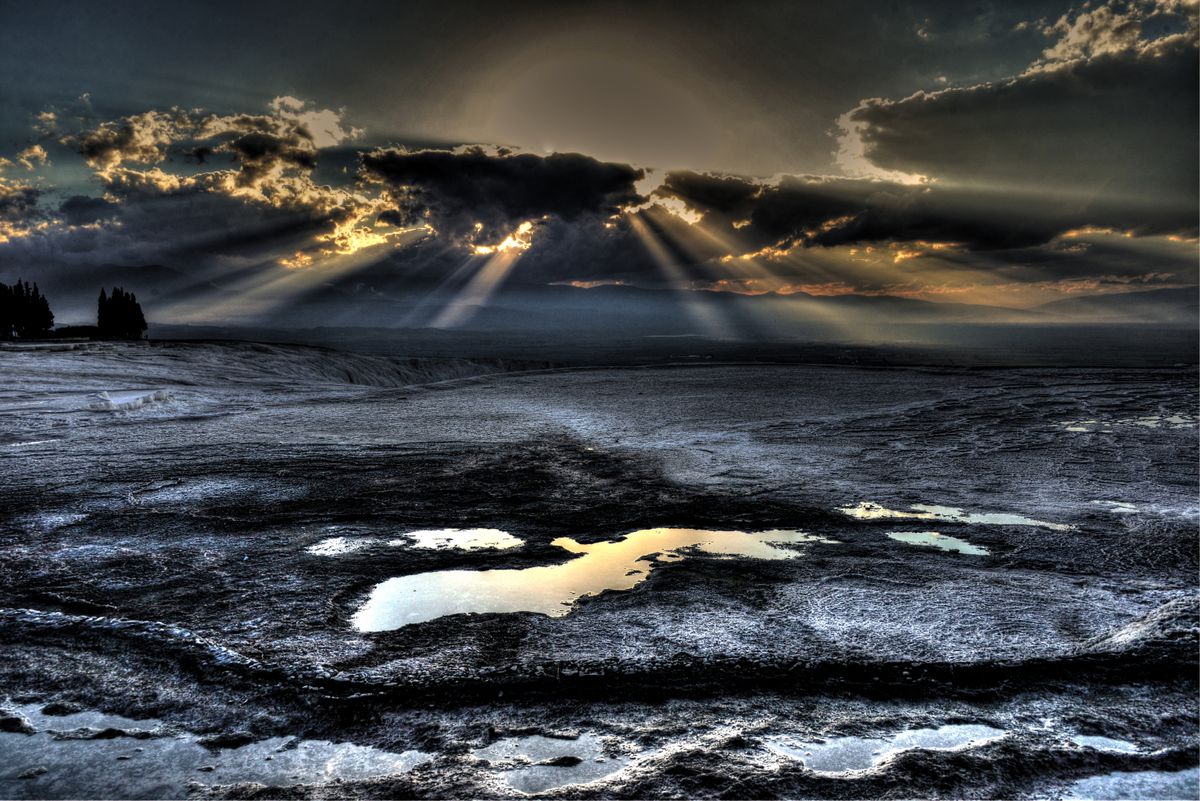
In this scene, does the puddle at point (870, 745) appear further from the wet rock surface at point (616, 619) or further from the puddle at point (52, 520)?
the puddle at point (52, 520)

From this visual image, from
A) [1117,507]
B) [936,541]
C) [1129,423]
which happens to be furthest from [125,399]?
[1129,423]

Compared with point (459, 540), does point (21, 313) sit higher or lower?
higher

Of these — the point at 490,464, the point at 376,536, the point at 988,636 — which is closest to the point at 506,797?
the point at 988,636

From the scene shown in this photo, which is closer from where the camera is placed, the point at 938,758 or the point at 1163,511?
the point at 938,758

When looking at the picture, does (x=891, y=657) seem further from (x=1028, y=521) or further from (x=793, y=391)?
(x=793, y=391)

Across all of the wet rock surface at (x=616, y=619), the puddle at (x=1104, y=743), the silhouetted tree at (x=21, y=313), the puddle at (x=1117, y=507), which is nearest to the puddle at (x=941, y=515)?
the wet rock surface at (x=616, y=619)

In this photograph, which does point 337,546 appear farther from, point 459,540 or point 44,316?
point 44,316
